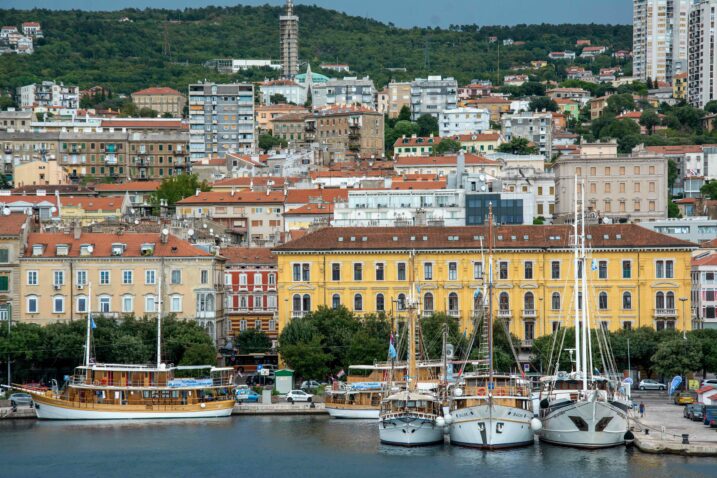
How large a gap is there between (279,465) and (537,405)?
1732cm

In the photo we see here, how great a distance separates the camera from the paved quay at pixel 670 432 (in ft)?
199

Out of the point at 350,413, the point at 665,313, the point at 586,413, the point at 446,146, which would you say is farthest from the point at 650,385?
the point at 446,146

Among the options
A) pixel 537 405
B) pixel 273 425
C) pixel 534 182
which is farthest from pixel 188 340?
pixel 534 182

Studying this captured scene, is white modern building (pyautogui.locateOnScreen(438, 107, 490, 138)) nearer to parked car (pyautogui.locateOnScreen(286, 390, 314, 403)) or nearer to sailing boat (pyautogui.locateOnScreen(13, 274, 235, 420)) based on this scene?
parked car (pyautogui.locateOnScreen(286, 390, 314, 403))

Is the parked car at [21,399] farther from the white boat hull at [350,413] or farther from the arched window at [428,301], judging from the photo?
the arched window at [428,301]

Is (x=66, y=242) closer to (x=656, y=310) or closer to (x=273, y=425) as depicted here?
(x=273, y=425)

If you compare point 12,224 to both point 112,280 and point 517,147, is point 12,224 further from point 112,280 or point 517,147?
point 517,147

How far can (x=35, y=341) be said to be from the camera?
270 ft

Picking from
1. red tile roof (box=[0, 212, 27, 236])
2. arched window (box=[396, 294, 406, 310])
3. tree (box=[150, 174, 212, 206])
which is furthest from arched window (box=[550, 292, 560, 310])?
tree (box=[150, 174, 212, 206])

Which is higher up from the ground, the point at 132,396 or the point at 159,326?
the point at 159,326

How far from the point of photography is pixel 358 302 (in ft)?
293

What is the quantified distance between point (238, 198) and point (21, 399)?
59.2 metres

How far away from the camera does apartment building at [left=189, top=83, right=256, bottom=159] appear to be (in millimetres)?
189625

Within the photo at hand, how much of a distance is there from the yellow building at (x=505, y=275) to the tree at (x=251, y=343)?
12.2 feet
